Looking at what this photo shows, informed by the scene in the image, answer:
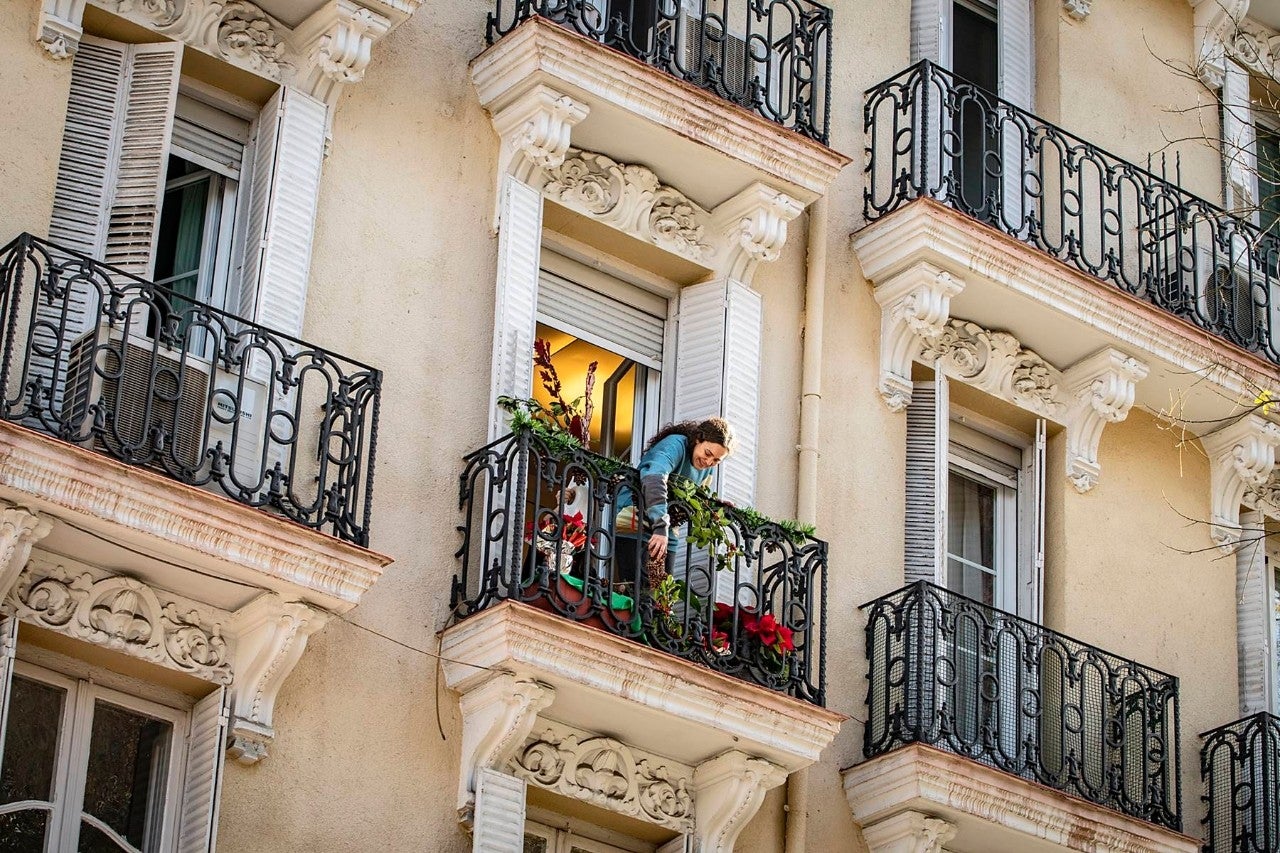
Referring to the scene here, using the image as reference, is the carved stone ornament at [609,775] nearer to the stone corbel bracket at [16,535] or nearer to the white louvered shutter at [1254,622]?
the stone corbel bracket at [16,535]

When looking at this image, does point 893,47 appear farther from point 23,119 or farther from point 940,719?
point 23,119

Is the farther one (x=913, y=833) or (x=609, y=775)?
(x=913, y=833)

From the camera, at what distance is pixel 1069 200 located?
17438 millimetres

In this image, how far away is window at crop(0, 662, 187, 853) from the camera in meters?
11.7

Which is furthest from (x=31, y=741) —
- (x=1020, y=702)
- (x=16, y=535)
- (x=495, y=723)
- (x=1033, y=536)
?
(x=1033, y=536)

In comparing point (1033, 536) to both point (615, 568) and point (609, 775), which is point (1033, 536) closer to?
point (615, 568)

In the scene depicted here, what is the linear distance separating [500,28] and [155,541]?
4.37 m

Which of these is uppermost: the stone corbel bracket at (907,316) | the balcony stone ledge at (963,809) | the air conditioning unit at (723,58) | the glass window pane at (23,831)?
the air conditioning unit at (723,58)

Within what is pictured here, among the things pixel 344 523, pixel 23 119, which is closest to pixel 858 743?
pixel 344 523

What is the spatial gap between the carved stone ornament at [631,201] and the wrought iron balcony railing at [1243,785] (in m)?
4.44

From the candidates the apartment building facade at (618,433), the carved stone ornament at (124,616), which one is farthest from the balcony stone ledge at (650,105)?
the carved stone ornament at (124,616)

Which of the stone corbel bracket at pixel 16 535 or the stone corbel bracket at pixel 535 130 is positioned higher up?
the stone corbel bracket at pixel 535 130

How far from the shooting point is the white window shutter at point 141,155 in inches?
508

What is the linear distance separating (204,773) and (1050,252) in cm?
670
